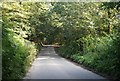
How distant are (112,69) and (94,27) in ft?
51.5

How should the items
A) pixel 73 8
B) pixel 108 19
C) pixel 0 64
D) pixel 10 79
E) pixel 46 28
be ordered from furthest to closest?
pixel 46 28
pixel 73 8
pixel 108 19
pixel 10 79
pixel 0 64

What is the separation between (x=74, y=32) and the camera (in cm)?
3484

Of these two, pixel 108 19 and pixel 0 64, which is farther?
pixel 108 19

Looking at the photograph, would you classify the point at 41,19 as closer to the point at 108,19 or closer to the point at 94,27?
the point at 94,27

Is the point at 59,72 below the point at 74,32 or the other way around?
the other way around

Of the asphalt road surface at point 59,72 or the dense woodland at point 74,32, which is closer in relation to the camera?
the dense woodland at point 74,32

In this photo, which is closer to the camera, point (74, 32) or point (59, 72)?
point (59, 72)

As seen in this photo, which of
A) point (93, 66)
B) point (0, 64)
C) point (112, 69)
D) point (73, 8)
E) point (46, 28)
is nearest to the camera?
point (0, 64)

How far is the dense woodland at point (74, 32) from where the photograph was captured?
13523mm

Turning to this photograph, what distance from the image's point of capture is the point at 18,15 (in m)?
22.6

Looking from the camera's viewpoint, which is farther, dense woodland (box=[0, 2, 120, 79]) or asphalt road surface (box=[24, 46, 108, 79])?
asphalt road surface (box=[24, 46, 108, 79])

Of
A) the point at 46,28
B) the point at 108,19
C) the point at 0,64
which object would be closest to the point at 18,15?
the point at 108,19

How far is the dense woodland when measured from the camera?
13523mm

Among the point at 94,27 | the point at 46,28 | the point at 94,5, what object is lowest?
the point at 46,28
